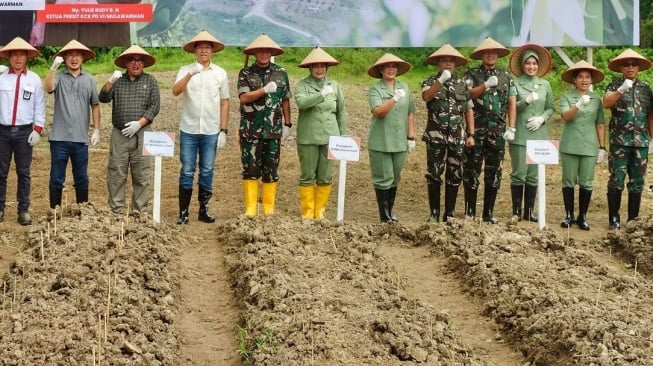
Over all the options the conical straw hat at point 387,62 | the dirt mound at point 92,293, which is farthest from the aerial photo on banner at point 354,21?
the dirt mound at point 92,293

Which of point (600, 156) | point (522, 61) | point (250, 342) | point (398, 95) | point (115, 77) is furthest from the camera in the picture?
point (522, 61)

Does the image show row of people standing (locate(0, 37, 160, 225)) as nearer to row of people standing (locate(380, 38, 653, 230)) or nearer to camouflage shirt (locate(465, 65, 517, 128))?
row of people standing (locate(380, 38, 653, 230))

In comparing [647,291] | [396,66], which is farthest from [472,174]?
[647,291]

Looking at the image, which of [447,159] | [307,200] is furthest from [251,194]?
[447,159]

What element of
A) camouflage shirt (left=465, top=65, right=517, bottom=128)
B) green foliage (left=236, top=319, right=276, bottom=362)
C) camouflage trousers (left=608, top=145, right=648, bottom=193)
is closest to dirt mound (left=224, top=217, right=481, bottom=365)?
green foliage (left=236, top=319, right=276, bottom=362)

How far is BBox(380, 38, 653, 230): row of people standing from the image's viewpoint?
31.5 feet

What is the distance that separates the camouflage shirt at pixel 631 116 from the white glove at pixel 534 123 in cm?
69

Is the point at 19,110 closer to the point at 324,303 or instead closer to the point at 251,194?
the point at 251,194

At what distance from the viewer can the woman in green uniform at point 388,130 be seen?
9.54 m

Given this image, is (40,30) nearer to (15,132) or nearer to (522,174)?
(15,132)

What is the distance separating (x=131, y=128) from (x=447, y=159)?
3039mm

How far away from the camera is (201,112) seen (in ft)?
30.6

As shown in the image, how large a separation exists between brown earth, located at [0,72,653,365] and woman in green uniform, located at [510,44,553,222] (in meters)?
0.59

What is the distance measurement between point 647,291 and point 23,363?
456 cm
